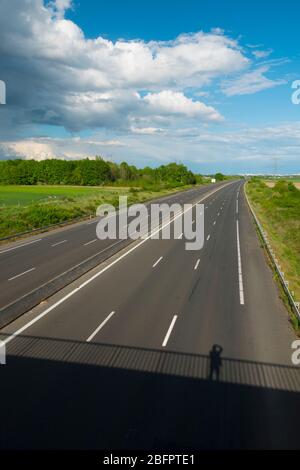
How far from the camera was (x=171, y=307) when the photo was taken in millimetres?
16547

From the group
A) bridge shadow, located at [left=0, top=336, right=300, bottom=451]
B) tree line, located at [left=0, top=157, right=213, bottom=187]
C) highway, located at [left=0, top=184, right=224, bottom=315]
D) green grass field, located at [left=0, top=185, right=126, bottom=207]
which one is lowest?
bridge shadow, located at [left=0, top=336, right=300, bottom=451]

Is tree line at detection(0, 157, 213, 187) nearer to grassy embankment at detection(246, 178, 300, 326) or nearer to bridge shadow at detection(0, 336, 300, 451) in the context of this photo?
grassy embankment at detection(246, 178, 300, 326)

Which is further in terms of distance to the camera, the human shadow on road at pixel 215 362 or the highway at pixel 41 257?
the highway at pixel 41 257

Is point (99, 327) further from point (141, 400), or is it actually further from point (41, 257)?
point (41, 257)

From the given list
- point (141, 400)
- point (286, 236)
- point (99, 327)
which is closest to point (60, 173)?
point (286, 236)

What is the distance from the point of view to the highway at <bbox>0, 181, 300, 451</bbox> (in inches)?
334

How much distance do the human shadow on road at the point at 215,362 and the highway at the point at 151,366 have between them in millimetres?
58

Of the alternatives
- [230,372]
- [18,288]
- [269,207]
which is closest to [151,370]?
[230,372]

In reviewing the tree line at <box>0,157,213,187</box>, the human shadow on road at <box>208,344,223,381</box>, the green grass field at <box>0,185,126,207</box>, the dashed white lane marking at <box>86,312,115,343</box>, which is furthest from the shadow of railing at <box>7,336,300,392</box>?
the tree line at <box>0,157,213,187</box>

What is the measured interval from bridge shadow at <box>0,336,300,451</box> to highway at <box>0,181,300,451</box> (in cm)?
3

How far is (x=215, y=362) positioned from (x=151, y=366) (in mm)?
1969

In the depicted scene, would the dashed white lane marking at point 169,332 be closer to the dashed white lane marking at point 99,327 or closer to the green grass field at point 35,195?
the dashed white lane marking at point 99,327

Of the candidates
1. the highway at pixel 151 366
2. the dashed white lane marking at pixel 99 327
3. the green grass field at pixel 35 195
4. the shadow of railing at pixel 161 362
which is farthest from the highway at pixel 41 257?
the green grass field at pixel 35 195

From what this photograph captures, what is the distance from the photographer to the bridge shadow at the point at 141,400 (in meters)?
8.26
